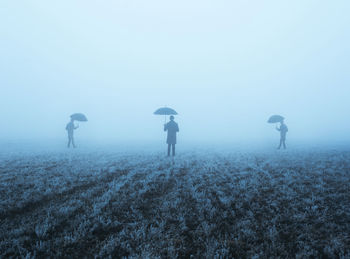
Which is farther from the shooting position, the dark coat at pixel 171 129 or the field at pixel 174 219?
the dark coat at pixel 171 129

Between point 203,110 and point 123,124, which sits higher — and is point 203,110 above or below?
above

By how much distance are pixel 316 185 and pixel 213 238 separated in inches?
218

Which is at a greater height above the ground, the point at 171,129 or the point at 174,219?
the point at 171,129

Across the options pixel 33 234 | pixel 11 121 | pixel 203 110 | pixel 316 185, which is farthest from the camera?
pixel 203 110

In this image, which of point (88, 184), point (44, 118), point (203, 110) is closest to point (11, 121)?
point (44, 118)

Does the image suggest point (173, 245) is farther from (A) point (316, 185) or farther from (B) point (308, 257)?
(A) point (316, 185)

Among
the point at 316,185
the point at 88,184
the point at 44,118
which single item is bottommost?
the point at 88,184

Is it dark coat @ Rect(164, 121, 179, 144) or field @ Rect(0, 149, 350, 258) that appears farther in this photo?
dark coat @ Rect(164, 121, 179, 144)

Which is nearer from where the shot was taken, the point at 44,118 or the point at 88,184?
the point at 88,184

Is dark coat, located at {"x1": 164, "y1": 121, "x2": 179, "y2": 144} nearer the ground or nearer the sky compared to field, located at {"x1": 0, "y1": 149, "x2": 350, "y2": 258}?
nearer the sky

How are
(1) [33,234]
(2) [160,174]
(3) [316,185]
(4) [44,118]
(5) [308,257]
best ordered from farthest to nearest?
1. (4) [44,118]
2. (2) [160,174]
3. (3) [316,185]
4. (1) [33,234]
5. (5) [308,257]

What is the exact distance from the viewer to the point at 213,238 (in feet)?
Result: 10.4

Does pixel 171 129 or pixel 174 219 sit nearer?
pixel 174 219

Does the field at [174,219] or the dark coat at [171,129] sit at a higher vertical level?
the dark coat at [171,129]
